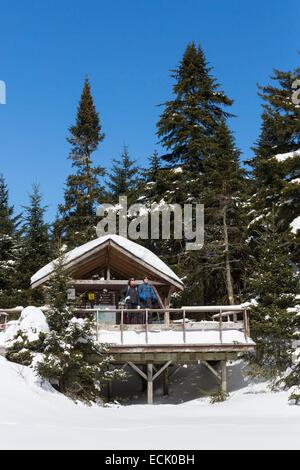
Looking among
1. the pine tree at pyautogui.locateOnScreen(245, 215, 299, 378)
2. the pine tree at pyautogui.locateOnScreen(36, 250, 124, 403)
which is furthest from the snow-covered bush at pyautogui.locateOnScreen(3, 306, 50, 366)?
the pine tree at pyautogui.locateOnScreen(245, 215, 299, 378)

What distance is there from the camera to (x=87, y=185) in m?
42.0

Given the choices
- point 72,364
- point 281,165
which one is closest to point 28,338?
point 72,364

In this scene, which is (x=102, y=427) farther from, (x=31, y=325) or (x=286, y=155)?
(x=286, y=155)

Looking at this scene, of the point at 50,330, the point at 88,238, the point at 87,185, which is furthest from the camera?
the point at 87,185

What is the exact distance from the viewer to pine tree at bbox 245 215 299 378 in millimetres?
18516

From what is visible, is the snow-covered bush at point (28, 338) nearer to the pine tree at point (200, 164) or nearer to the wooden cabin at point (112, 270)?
the wooden cabin at point (112, 270)

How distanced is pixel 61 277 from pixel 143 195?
70.3ft

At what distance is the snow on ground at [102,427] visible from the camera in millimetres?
7809

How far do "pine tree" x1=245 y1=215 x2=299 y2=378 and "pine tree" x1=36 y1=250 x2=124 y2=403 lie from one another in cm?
547

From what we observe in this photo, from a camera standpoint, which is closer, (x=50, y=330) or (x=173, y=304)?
(x=50, y=330)

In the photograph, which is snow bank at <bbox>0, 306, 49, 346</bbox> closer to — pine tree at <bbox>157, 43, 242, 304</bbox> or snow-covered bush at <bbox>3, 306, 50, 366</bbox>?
snow-covered bush at <bbox>3, 306, 50, 366</bbox>

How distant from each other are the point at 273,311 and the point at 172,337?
3.56 metres

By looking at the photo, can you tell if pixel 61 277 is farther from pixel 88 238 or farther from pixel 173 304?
pixel 88 238

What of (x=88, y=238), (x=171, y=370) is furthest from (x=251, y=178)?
(x=171, y=370)
